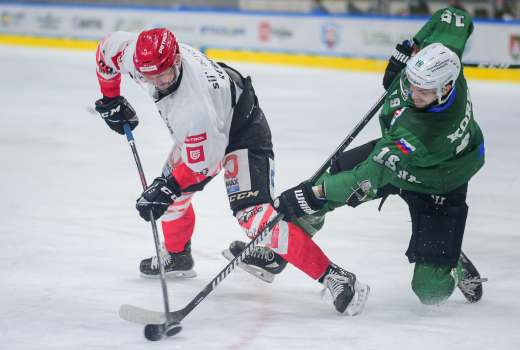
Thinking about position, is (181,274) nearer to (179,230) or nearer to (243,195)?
(179,230)

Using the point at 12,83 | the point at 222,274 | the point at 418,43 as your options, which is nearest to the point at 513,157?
the point at 418,43

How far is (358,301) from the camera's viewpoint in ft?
11.8

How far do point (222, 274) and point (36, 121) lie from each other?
499 cm

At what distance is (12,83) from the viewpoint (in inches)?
407

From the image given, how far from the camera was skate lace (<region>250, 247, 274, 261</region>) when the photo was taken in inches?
158

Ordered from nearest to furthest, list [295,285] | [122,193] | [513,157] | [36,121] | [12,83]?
[295,285]
[122,193]
[513,157]
[36,121]
[12,83]

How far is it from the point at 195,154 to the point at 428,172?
0.92 meters

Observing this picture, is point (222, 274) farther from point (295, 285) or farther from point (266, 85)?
point (266, 85)

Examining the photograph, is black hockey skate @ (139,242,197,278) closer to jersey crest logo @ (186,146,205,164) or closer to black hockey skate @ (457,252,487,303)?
jersey crest logo @ (186,146,205,164)

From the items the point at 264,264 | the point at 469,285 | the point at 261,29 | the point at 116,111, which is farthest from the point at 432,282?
the point at 261,29

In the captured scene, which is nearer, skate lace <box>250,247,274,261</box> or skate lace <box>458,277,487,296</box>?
skate lace <box>458,277,487,296</box>

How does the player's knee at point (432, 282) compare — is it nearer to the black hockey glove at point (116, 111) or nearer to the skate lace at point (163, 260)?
the skate lace at point (163, 260)

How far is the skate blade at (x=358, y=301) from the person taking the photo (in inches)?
142

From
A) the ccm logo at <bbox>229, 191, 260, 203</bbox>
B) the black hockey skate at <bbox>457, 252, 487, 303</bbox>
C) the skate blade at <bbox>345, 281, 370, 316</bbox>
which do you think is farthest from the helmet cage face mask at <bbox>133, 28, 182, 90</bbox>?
the black hockey skate at <bbox>457, 252, 487, 303</bbox>
